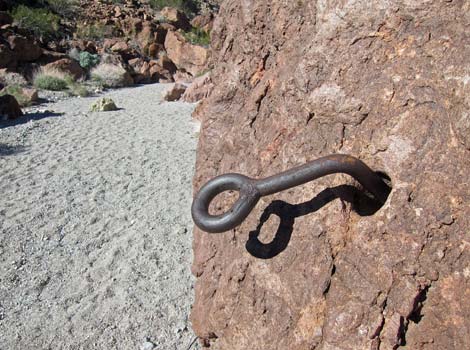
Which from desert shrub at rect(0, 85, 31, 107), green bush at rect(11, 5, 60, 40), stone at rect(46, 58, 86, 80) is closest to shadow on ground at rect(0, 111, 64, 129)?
desert shrub at rect(0, 85, 31, 107)

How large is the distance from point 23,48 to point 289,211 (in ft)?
45.8

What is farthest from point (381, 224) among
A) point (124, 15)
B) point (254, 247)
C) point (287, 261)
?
point (124, 15)

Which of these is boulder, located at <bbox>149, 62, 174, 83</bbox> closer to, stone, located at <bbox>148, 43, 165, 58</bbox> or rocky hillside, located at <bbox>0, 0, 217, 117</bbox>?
rocky hillside, located at <bbox>0, 0, 217, 117</bbox>

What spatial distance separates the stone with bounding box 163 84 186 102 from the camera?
1104 cm

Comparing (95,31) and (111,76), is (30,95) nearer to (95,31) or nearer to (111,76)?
(111,76)

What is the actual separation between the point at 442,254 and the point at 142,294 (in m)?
2.51

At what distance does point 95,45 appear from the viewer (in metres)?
16.9

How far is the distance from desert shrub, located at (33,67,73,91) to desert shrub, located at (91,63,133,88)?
3.38 ft

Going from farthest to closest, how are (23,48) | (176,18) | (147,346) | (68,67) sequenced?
(176,18) → (68,67) → (23,48) → (147,346)

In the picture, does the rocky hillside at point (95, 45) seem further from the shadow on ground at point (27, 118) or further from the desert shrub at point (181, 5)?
the shadow on ground at point (27, 118)

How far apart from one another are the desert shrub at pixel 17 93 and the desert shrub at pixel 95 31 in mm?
8302

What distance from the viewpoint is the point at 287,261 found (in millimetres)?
1310

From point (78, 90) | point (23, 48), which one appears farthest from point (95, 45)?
point (78, 90)

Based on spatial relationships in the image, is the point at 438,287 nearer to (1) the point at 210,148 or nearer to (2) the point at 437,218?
(2) the point at 437,218
